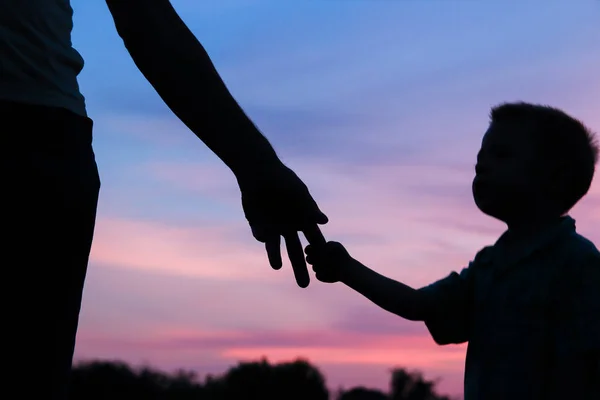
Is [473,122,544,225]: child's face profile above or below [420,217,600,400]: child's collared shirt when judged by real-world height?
above

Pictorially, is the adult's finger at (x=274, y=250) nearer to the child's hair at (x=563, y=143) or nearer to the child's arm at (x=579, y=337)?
the child's arm at (x=579, y=337)

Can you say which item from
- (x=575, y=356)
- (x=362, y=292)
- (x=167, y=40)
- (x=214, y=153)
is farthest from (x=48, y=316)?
(x=575, y=356)

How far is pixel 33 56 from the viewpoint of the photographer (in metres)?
1.96

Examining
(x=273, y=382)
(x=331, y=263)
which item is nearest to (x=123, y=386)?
(x=273, y=382)

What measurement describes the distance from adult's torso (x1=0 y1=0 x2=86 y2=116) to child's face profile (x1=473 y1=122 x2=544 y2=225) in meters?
1.70

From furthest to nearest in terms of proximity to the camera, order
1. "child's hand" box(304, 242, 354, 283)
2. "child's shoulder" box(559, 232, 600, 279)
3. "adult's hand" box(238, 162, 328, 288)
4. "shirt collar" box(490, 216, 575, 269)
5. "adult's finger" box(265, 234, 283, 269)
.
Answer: "child's hand" box(304, 242, 354, 283) < "shirt collar" box(490, 216, 575, 269) < "child's shoulder" box(559, 232, 600, 279) < "adult's finger" box(265, 234, 283, 269) < "adult's hand" box(238, 162, 328, 288)

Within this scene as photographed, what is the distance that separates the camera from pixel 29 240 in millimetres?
1871

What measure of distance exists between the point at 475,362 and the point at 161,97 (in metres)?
1.54

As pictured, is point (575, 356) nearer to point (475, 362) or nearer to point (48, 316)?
point (475, 362)

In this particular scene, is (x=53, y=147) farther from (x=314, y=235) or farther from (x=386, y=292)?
(x=386, y=292)

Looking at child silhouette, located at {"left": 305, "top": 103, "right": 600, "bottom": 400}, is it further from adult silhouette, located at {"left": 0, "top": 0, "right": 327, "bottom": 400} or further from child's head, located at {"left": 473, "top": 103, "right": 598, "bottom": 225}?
adult silhouette, located at {"left": 0, "top": 0, "right": 327, "bottom": 400}

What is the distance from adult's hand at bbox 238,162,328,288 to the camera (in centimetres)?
235

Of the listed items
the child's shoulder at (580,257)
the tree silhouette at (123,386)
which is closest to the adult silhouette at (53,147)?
the child's shoulder at (580,257)

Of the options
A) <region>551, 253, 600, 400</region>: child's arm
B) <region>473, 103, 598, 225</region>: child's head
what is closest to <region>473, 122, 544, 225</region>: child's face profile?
<region>473, 103, 598, 225</region>: child's head
